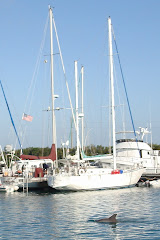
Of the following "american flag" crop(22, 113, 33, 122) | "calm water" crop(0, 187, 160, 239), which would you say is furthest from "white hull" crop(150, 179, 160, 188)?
"american flag" crop(22, 113, 33, 122)

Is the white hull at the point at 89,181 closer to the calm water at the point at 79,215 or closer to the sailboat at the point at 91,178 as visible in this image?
the sailboat at the point at 91,178

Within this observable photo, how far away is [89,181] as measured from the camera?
41.1 meters

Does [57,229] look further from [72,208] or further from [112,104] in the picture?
[112,104]

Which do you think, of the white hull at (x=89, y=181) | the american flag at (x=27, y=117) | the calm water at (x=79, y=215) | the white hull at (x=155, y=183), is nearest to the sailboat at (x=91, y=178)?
the white hull at (x=89, y=181)

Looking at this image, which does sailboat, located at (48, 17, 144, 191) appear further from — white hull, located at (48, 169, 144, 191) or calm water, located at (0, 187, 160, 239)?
calm water, located at (0, 187, 160, 239)

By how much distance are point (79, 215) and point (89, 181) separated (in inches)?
553

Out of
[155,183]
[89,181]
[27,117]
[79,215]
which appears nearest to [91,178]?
[89,181]

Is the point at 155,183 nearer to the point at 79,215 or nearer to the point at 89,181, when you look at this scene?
the point at 89,181

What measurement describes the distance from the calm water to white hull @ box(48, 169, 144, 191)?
966 millimetres

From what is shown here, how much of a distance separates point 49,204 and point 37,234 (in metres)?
11.4

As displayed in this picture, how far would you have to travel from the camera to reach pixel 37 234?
21672mm

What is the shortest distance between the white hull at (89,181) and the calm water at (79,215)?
0.97 m

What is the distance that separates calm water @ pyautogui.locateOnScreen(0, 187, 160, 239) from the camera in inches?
851

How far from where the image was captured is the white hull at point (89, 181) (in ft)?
132
